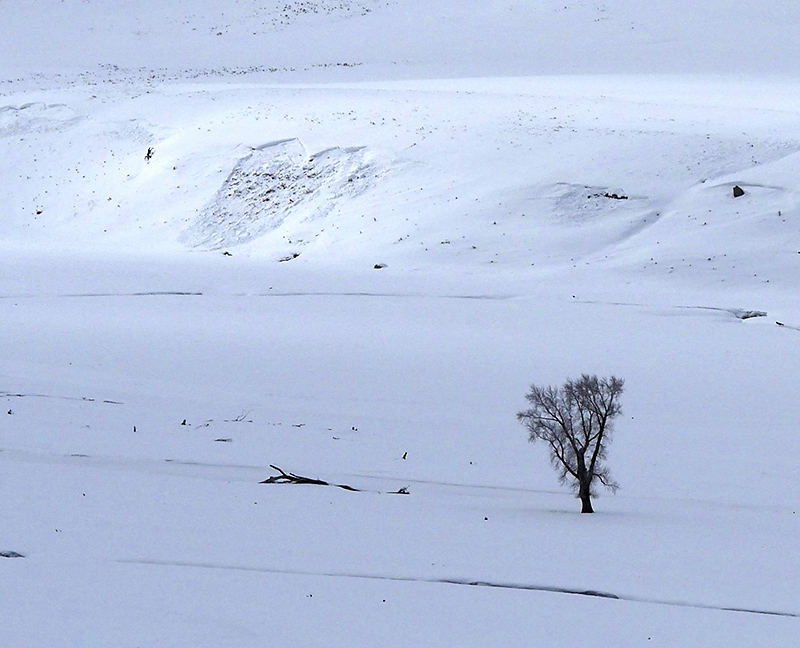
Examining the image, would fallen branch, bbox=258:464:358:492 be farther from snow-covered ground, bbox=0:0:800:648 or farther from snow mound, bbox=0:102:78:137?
snow mound, bbox=0:102:78:137

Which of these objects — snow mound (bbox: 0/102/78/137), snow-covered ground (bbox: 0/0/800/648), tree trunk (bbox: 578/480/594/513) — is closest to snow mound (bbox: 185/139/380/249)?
snow-covered ground (bbox: 0/0/800/648)

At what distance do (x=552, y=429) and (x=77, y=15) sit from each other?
49.7m

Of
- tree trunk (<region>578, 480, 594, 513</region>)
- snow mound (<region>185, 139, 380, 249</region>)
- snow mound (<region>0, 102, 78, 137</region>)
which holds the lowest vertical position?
tree trunk (<region>578, 480, 594, 513</region>)

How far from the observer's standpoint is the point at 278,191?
2772cm

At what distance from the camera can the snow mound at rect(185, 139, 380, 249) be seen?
1048 inches

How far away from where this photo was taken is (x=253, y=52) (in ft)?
154

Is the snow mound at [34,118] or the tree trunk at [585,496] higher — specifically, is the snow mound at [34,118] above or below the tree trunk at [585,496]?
above

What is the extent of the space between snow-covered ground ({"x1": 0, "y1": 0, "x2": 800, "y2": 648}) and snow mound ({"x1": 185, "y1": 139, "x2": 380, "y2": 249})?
10cm

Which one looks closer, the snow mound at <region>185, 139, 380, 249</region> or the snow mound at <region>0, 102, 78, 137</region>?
the snow mound at <region>185, 139, 380, 249</region>

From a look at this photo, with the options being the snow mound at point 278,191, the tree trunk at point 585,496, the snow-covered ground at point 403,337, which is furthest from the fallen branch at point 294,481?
the snow mound at point 278,191

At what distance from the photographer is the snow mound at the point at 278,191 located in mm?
26609

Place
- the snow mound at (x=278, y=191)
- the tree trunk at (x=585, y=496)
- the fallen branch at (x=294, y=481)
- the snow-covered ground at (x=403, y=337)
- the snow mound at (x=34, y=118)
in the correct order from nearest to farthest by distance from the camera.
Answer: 1. the snow-covered ground at (x=403, y=337)
2. the tree trunk at (x=585, y=496)
3. the fallen branch at (x=294, y=481)
4. the snow mound at (x=278, y=191)
5. the snow mound at (x=34, y=118)

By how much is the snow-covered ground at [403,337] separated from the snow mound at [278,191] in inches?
4.0

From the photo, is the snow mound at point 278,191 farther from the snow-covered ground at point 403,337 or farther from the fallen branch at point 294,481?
the fallen branch at point 294,481
